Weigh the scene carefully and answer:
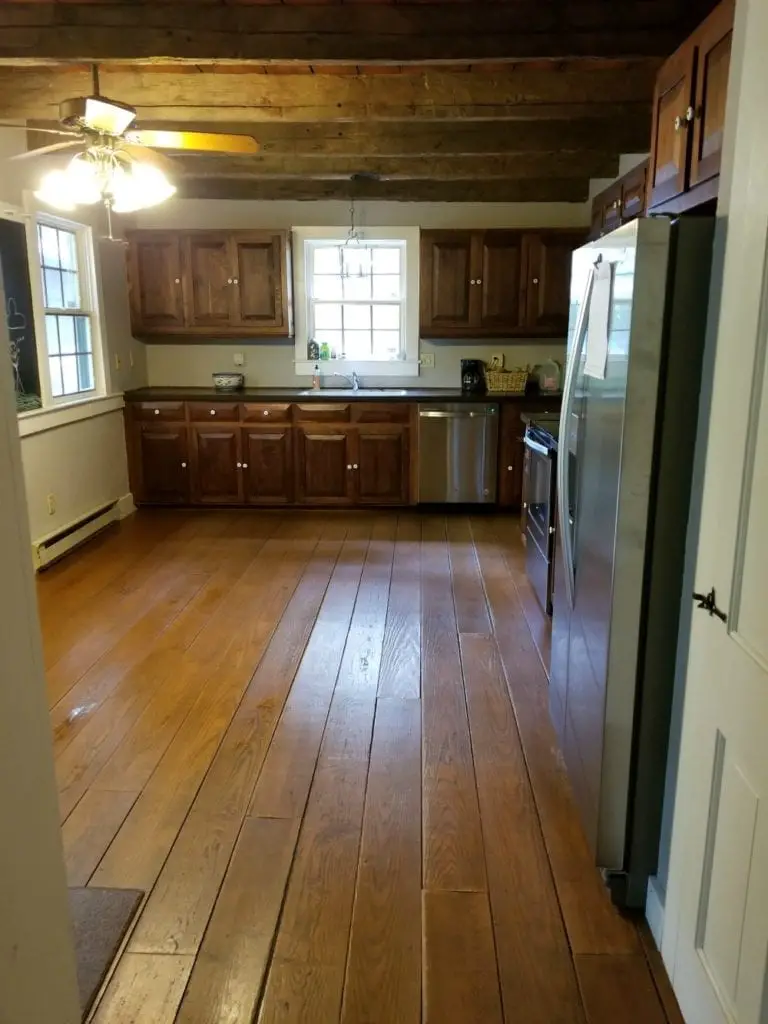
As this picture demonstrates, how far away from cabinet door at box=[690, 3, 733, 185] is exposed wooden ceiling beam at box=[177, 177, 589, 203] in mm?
3905

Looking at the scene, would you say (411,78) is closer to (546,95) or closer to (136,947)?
(546,95)

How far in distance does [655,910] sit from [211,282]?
16.9ft

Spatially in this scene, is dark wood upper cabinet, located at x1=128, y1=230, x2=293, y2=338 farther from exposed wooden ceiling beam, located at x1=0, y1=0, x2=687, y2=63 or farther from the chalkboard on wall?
exposed wooden ceiling beam, located at x1=0, y1=0, x2=687, y2=63

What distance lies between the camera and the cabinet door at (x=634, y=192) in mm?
4156

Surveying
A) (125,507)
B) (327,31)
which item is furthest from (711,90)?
(125,507)

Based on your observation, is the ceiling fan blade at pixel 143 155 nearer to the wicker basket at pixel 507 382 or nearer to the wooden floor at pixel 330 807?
the wooden floor at pixel 330 807

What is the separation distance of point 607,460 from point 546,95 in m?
2.67

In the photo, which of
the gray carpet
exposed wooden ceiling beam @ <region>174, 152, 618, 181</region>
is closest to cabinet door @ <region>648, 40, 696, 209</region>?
the gray carpet

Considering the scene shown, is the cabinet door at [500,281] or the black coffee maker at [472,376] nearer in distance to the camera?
the cabinet door at [500,281]

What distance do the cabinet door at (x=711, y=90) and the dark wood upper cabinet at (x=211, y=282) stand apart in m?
4.07

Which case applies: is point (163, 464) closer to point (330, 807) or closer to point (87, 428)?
point (87, 428)

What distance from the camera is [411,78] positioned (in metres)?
3.65

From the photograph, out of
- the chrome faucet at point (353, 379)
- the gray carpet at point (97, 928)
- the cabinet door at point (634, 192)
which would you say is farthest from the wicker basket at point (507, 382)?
the gray carpet at point (97, 928)

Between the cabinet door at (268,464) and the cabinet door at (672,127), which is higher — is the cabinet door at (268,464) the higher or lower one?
the lower one
